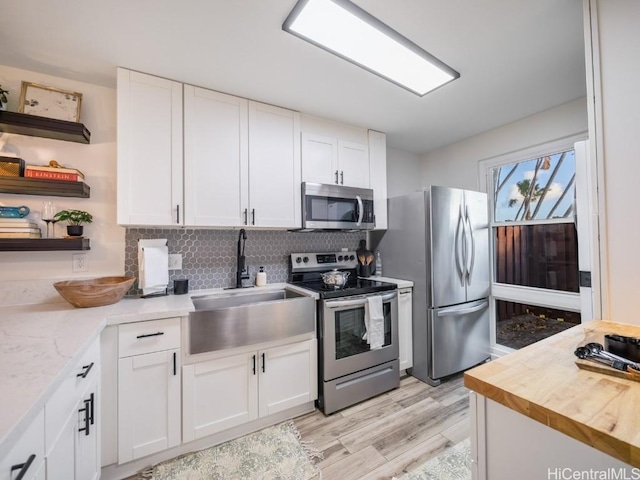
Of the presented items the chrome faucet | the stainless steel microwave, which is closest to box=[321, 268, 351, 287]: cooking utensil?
the stainless steel microwave

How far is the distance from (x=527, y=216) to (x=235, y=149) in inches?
110

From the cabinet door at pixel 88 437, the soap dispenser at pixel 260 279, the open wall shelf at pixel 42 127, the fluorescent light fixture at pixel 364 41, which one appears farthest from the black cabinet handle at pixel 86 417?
the fluorescent light fixture at pixel 364 41

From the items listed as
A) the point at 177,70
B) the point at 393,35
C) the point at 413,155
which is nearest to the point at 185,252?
the point at 177,70

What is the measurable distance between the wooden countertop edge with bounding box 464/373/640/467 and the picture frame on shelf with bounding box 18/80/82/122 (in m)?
2.66

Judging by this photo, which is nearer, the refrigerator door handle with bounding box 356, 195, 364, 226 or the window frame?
the window frame

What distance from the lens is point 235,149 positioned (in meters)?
2.05

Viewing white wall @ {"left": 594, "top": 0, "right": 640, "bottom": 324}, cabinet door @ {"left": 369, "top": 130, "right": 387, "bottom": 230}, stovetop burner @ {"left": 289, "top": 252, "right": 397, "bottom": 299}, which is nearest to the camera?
white wall @ {"left": 594, "top": 0, "right": 640, "bottom": 324}

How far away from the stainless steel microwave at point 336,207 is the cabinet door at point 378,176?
0.13 metres

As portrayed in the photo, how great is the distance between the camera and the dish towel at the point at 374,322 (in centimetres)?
215

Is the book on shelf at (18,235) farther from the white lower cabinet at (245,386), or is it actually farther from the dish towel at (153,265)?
the white lower cabinet at (245,386)

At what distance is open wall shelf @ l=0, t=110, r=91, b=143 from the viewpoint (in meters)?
1.59

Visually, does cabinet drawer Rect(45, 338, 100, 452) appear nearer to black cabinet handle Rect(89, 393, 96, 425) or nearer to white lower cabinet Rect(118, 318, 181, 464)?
black cabinet handle Rect(89, 393, 96, 425)

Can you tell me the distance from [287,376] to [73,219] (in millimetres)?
1799

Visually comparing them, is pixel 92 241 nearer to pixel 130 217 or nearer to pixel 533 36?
pixel 130 217
